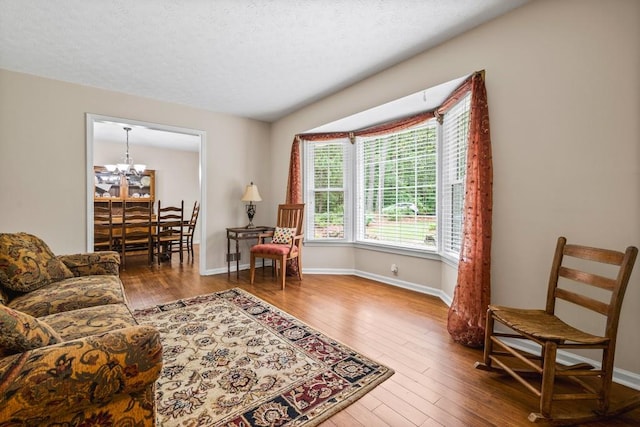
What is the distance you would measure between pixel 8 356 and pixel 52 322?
31.1 inches

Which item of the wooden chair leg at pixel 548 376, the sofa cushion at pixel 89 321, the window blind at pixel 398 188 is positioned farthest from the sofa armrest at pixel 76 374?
the window blind at pixel 398 188

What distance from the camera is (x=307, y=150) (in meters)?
4.55

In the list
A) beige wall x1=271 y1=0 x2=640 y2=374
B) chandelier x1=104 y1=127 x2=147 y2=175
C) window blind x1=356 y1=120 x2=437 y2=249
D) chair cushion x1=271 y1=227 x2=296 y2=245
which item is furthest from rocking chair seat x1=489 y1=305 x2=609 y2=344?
chandelier x1=104 y1=127 x2=147 y2=175

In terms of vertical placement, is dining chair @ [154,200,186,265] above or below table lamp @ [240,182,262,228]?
below

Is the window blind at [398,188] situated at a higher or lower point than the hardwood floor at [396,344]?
higher

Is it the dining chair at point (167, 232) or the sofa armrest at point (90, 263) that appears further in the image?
the dining chair at point (167, 232)

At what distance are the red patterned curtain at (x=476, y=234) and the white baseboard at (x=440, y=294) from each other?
366 millimetres

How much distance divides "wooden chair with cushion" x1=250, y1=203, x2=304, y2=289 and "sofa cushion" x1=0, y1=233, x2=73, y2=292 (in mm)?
1990

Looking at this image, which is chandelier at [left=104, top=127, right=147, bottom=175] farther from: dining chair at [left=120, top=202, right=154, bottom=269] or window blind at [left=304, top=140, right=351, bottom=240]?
window blind at [left=304, top=140, right=351, bottom=240]

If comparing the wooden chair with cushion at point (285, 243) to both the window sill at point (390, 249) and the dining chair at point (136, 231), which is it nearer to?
the window sill at point (390, 249)

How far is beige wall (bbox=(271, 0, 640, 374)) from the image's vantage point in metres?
1.68

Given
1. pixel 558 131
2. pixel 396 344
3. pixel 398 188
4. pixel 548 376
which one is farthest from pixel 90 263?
pixel 558 131

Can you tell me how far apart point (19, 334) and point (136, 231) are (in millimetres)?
4796

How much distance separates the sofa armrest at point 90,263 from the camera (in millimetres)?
2373
